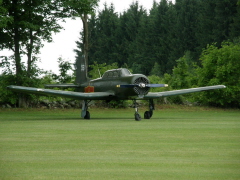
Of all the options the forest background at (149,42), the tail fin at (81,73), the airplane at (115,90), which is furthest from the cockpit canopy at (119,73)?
the forest background at (149,42)

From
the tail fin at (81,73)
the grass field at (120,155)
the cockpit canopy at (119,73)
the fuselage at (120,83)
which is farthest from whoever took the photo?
the tail fin at (81,73)

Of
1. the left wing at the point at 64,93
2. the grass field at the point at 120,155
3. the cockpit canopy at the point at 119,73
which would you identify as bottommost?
the grass field at the point at 120,155

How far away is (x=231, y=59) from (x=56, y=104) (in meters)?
12.3

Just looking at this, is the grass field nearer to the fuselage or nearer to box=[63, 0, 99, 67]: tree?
the fuselage

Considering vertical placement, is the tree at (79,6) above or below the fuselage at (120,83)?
above

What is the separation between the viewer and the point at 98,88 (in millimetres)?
25766

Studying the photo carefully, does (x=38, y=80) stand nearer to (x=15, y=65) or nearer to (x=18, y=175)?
(x=15, y=65)

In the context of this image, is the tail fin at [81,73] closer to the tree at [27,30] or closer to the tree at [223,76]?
the tree at [27,30]

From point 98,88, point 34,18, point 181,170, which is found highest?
point 34,18

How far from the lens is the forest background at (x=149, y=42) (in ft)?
109

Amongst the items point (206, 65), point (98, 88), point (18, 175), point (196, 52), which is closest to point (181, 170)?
point (18, 175)

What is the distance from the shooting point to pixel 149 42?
8919 centimetres

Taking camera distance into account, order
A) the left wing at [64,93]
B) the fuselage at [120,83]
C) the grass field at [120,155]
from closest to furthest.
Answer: the grass field at [120,155], the left wing at [64,93], the fuselage at [120,83]

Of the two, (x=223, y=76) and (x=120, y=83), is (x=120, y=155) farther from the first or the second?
(x=223, y=76)
